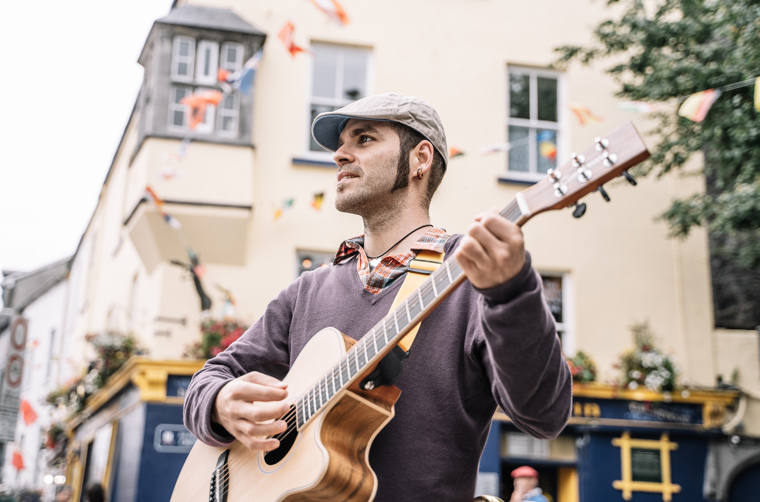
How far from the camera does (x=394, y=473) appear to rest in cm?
176

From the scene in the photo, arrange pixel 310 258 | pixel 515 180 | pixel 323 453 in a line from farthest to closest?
pixel 515 180 → pixel 310 258 → pixel 323 453

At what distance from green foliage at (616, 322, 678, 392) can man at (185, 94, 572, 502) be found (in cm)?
785

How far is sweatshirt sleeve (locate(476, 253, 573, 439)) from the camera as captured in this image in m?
1.44

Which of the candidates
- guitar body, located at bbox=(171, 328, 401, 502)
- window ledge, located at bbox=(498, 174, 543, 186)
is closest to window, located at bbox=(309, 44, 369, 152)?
window ledge, located at bbox=(498, 174, 543, 186)

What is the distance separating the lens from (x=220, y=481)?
2.09 meters

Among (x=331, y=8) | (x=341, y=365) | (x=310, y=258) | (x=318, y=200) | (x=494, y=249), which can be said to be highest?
(x=331, y=8)

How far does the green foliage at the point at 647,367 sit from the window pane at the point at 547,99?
3.35 meters

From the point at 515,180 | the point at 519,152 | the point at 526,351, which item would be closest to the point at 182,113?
the point at 515,180

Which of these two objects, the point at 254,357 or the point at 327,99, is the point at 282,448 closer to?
the point at 254,357

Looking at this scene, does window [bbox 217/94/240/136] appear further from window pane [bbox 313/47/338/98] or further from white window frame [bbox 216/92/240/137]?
window pane [bbox 313/47/338/98]

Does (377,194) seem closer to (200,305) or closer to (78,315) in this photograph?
(200,305)

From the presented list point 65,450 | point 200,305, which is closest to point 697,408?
point 200,305

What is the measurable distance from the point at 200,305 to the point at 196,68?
10.4ft

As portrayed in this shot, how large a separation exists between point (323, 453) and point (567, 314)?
8.61m
